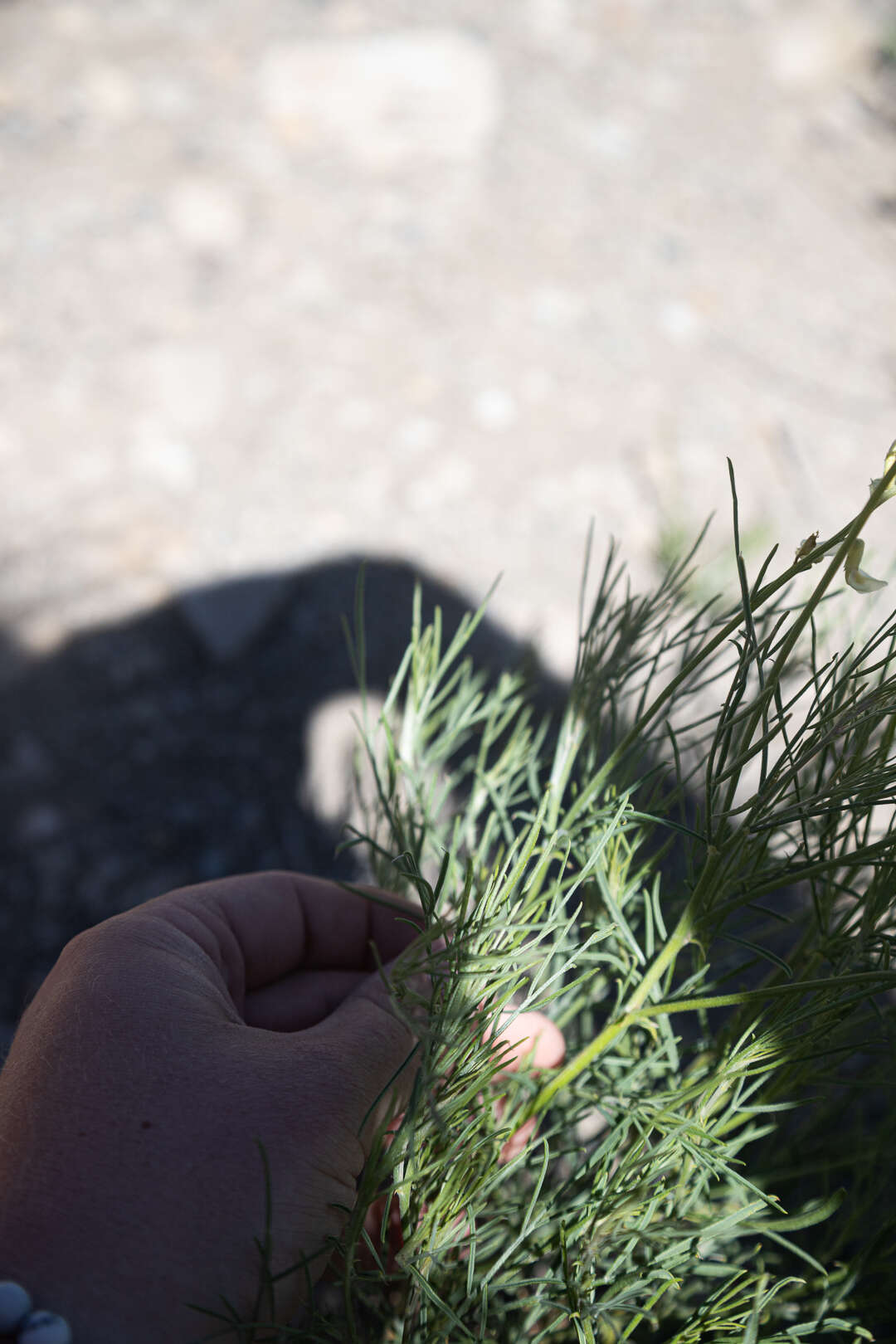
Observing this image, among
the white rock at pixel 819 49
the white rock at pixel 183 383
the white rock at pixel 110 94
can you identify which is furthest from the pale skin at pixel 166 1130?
the white rock at pixel 819 49

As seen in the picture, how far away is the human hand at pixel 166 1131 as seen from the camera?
38 centimetres

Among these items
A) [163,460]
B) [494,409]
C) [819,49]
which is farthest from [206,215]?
[819,49]

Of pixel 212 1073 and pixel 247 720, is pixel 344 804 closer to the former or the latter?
pixel 247 720

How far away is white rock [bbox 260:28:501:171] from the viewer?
1.95m

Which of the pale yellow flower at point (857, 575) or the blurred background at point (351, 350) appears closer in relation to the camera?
the pale yellow flower at point (857, 575)

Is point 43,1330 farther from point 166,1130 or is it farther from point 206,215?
point 206,215

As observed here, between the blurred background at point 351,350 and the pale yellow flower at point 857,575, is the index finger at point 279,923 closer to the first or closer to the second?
the pale yellow flower at point 857,575

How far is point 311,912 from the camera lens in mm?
650

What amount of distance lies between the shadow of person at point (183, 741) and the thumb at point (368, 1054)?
1.98 feet

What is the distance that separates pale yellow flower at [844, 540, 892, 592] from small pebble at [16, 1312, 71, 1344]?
41cm

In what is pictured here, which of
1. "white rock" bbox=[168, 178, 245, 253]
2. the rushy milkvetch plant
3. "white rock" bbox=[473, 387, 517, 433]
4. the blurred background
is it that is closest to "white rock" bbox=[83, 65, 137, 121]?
the blurred background

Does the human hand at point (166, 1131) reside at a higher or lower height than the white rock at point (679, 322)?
lower

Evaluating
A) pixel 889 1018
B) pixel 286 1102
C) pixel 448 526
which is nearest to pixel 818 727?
pixel 889 1018

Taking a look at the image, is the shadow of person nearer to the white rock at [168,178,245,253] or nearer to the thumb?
the thumb
